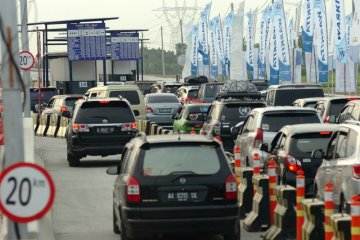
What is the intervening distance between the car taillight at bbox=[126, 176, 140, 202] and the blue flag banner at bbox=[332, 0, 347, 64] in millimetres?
45771

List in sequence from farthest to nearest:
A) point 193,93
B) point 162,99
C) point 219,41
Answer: point 219,41, point 193,93, point 162,99

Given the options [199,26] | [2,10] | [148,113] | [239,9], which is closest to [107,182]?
[2,10]

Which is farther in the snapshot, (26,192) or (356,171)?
(356,171)

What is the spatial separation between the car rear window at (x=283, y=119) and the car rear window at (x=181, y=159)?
865 cm

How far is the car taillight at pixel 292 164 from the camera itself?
18.8 metres

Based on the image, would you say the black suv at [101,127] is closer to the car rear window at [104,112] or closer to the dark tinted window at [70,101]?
the car rear window at [104,112]

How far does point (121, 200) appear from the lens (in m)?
15.3

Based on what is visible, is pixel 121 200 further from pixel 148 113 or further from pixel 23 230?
pixel 148 113

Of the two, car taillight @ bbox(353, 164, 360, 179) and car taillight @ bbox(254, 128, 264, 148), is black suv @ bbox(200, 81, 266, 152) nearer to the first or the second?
car taillight @ bbox(254, 128, 264, 148)

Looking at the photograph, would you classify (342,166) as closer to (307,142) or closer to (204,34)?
(307,142)

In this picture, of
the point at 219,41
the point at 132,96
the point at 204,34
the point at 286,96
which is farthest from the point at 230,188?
the point at 204,34

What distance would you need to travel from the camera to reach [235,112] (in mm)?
30562

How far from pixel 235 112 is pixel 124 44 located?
60.1 m

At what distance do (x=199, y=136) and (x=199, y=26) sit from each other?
82739 millimetres
